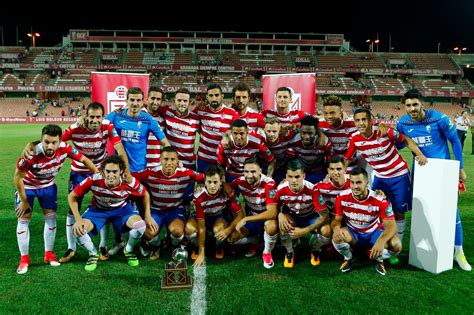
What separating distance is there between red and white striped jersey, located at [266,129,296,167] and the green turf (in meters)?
1.13

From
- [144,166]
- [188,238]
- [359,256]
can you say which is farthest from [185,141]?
[359,256]

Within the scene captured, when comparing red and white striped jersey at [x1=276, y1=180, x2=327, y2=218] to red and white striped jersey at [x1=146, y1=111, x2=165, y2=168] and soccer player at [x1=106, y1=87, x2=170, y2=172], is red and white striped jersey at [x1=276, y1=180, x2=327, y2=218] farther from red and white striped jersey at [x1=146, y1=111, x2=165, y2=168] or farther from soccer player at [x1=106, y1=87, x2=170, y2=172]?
red and white striped jersey at [x1=146, y1=111, x2=165, y2=168]

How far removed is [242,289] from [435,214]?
1.87 meters

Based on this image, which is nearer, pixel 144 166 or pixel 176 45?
pixel 144 166

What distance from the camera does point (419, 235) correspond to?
3693 millimetres

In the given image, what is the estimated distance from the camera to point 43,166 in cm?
374

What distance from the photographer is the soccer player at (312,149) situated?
13.8 ft

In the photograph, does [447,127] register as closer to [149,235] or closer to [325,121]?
[325,121]

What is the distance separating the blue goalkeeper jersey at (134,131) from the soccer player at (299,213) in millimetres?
1564

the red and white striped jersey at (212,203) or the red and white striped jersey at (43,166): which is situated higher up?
the red and white striped jersey at (43,166)

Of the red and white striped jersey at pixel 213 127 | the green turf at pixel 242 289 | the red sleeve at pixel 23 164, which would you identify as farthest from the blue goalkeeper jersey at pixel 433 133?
the red sleeve at pixel 23 164

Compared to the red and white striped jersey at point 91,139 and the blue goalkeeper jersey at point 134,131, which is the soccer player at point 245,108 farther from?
the red and white striped jersey at point 91,139

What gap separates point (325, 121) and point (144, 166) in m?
→ 2.19

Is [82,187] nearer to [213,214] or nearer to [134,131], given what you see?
[134,131]
